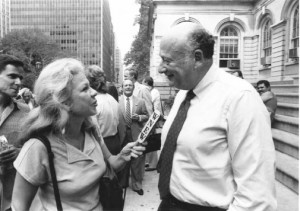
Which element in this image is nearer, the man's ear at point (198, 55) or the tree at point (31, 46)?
the man's ear at point (198, 55)

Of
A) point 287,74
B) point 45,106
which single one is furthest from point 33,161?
point 287,74

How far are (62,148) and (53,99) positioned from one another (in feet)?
1.06

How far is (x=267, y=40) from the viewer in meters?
19.6

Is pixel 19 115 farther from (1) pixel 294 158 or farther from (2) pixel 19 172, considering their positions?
(1) pixel 294 158

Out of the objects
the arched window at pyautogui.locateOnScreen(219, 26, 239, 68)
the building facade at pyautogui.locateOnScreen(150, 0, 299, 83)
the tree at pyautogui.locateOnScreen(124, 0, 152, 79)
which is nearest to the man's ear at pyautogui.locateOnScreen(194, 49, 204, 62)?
the building facade at pyautogui.locateOnScreen(150, 0, 299, 83)

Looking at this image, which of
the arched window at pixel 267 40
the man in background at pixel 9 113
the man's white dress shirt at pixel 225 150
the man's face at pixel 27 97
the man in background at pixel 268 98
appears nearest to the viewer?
the man's white dress shirt at pixel 225 150

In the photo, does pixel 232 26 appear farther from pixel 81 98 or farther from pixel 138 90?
pixel 81 98

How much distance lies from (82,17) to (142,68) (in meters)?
98.3

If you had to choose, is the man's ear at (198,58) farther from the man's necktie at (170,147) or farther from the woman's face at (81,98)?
the woman's face at (81,98)

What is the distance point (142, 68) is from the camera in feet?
137

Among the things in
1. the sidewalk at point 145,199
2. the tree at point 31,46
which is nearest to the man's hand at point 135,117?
Answer: the sidewalk at point 145,199

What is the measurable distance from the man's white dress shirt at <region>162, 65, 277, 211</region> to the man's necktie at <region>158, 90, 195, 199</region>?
0.04m

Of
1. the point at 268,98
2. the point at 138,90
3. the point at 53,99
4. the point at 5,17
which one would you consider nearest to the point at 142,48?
the point at 268,98

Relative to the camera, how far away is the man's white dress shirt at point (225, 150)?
5.19 ft
